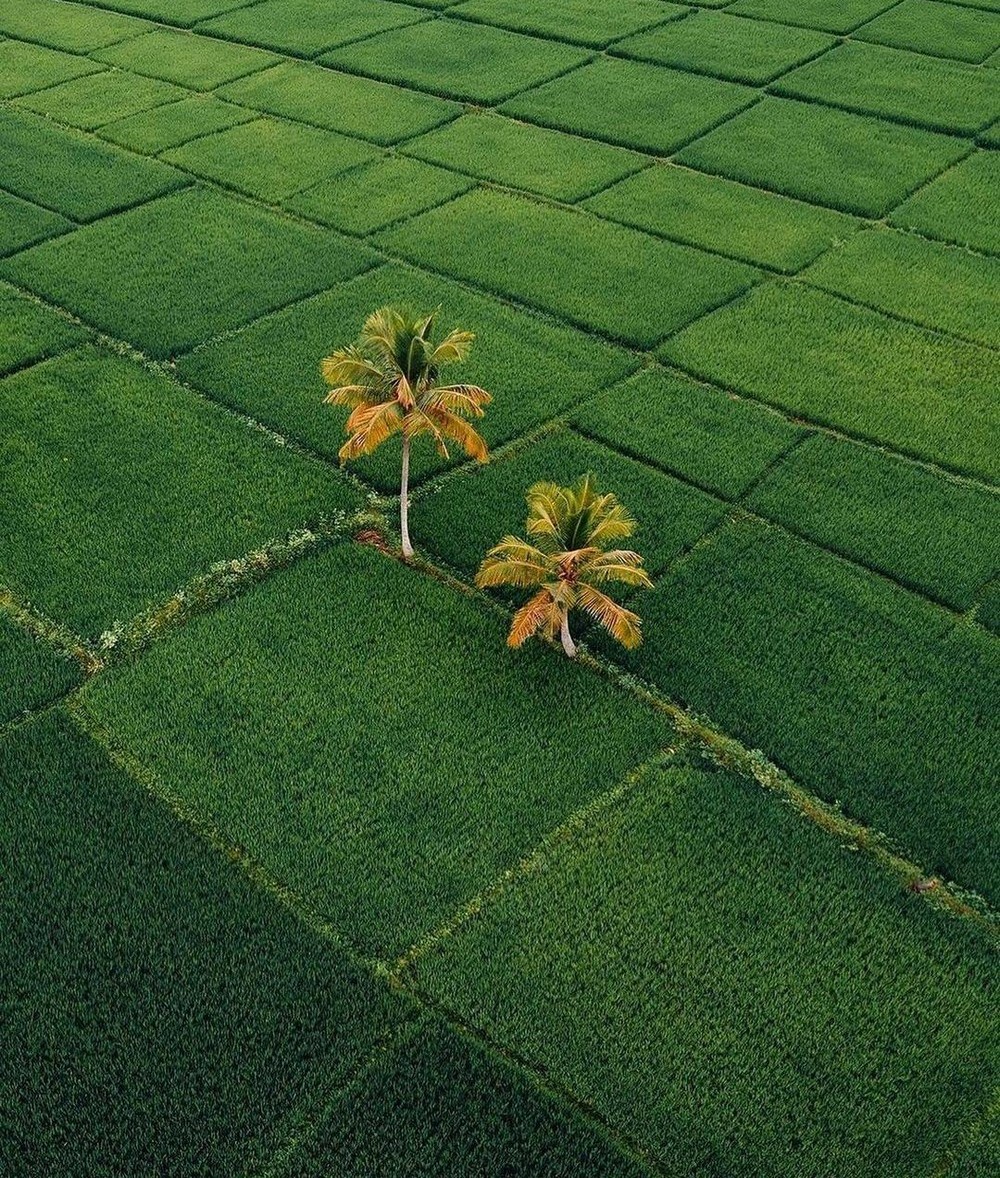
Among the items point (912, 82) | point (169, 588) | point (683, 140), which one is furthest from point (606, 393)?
point (912, 82)

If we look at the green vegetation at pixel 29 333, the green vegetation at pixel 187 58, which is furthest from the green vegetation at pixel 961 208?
the green vegetation at pixel 187 58

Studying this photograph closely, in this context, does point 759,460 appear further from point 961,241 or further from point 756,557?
point 961,241

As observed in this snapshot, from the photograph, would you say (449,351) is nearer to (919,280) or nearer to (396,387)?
(396,387)

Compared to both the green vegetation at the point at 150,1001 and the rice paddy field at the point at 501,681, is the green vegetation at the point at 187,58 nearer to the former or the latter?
the rice paddy field at the point at 501,681

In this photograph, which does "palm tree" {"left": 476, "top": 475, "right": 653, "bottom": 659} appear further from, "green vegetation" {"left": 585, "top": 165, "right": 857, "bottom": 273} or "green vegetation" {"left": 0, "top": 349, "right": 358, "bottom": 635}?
"green vegetation" {"left": 585, "top": 165, "right": 857, "bottom": 273}

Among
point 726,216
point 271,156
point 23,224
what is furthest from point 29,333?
point 726,216

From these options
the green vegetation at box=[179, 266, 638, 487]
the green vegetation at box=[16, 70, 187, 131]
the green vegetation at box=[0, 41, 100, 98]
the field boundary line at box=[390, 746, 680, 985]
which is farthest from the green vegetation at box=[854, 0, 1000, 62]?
the field boundary line at box=[390, 746, 680, 985]
